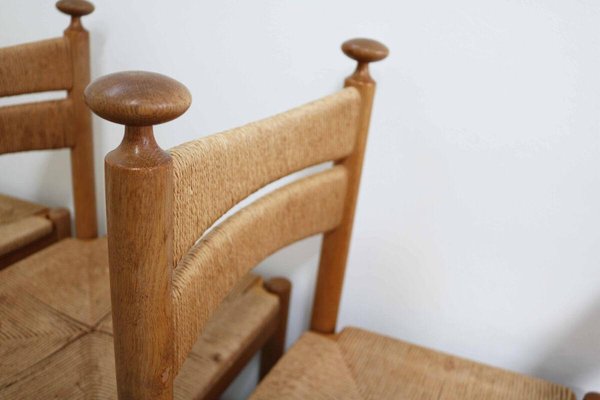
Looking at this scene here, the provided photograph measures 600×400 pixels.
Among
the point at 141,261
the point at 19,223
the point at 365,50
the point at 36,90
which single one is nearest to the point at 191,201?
the point at 141,261

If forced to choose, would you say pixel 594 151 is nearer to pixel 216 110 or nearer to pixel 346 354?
pixel 346 354

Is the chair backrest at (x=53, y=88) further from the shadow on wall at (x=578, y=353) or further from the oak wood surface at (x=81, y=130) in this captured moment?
the shadow on wall at (x=578, y=353)

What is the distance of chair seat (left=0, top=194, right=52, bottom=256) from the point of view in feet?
3.09

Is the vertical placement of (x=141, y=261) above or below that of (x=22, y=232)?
above

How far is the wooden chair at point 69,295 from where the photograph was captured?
0.71 m

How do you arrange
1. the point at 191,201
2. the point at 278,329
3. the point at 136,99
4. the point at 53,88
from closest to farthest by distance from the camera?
the point at 136,99, the point at 191,201, the point at 53,88, the point at 278,329

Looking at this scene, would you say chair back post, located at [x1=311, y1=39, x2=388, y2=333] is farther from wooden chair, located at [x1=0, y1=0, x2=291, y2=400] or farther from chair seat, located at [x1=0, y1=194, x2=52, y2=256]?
chair seat, located at [x1=0, y1=194, x2=52, y2=256]

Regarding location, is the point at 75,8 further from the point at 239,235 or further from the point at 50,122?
the point at 239,235

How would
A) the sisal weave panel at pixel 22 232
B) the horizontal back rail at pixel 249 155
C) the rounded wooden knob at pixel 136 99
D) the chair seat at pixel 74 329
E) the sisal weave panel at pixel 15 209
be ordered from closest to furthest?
the rounded wooden knob at pixel 136 99 < the horizontal back rail at pixel 249 155 < the chair seat at pixel 74 329 < the sisal weave panel at pixel 22 232 < the sisal weave panel at pixel 15 209

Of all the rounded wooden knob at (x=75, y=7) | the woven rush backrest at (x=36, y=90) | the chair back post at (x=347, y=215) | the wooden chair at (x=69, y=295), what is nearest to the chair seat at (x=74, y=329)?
the wooden chair at (x=69, y=295)

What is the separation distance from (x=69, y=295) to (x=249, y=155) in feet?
1.63

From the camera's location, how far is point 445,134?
808 millimetres

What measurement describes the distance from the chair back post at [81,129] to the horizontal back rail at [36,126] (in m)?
0.02

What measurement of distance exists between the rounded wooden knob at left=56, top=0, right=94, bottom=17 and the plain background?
0.25ft
